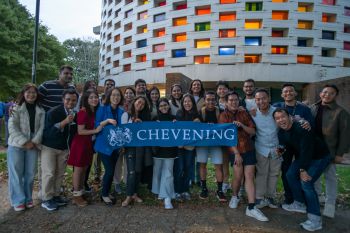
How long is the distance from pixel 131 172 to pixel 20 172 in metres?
2.14

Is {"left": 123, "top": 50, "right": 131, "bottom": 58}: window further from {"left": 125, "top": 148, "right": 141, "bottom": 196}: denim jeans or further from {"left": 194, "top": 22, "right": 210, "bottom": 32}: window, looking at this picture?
{"left": 125, "top": 148, "right": 141, "bottom": 196}: denim jeans

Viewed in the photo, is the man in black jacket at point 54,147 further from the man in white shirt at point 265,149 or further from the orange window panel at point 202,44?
the orange window panel at point 202,44

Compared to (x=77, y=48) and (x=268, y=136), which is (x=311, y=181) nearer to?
(x=268, y=136)

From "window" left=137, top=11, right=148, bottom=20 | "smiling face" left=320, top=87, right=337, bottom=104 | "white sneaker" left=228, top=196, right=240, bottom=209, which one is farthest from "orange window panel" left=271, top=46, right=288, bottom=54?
"white sneaker" left=228, top=196, right=240, bottom=209

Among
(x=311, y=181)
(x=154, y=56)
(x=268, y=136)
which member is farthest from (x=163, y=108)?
(x=154, y=56)

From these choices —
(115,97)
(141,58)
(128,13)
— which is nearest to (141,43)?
(141,58)

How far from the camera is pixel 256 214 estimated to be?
4676 mm

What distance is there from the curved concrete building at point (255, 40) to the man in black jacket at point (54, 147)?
26.1 m

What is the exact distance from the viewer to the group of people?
15.3 ft

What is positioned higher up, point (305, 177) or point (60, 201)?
point (305, 177)

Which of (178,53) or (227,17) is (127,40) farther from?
(227,17)

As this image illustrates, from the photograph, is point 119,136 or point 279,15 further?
point 279,15

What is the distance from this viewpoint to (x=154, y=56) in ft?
109

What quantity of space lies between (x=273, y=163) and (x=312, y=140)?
0.93m
